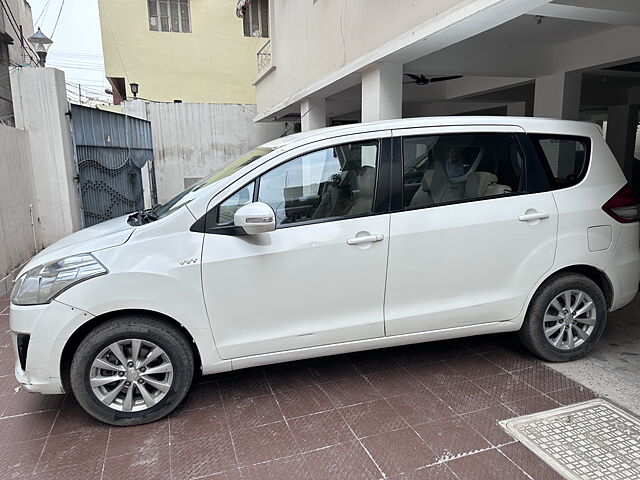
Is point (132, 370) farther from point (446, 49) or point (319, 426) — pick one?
point (446, 49)

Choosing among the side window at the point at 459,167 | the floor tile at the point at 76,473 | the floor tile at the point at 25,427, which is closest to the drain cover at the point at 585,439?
the side window at the point at 459,167

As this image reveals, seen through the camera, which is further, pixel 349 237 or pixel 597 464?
pixel 349 237

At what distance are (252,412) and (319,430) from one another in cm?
50

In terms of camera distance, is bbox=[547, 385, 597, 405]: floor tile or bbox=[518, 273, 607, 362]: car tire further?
bbox=[518, 273, 607, 362]: car tire

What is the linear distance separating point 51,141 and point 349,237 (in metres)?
6.79

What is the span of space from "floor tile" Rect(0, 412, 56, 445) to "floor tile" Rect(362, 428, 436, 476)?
2.08 m

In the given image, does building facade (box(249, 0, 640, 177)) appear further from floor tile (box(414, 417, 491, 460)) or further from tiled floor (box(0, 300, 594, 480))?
floor tile (box(414, 417, 491, 460))

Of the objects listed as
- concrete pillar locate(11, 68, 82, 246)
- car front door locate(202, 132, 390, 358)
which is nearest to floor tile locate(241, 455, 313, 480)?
car front door locate(202, 132, 390, 358)

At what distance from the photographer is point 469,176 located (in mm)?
3490

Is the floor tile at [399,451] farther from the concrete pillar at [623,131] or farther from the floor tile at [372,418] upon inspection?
the concrete pillar at [623,131]

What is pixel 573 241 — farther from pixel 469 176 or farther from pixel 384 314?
pixel 384 314

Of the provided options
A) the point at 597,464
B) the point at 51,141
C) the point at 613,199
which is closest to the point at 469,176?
the point at 613,199

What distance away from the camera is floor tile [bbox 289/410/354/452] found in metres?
2.83

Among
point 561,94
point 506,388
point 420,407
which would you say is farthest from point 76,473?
point 561,94
